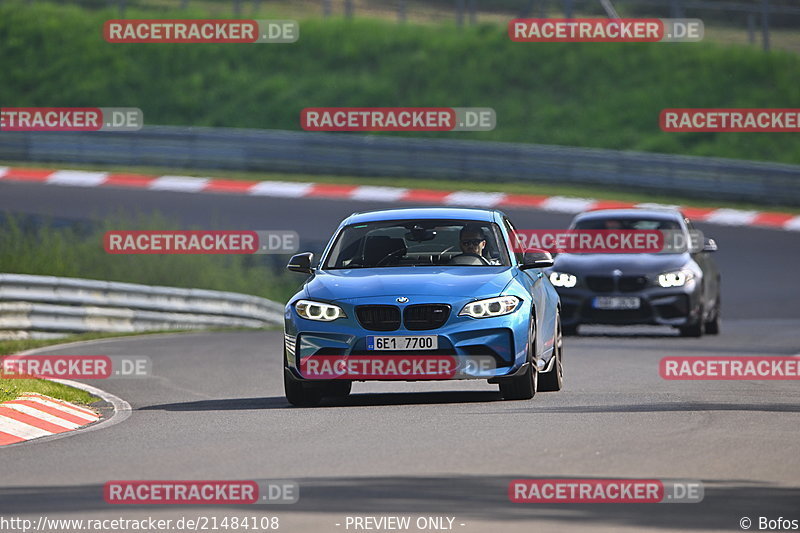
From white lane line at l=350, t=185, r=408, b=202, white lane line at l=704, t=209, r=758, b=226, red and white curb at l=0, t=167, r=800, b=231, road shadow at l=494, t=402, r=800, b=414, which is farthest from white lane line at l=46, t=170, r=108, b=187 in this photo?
road shadow at l=494, t=402, r=800, b=414

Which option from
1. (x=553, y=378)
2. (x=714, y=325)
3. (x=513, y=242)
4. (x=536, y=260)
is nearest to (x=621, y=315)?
(x=714, y=325)

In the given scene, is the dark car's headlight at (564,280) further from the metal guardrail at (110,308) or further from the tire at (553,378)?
the tire at (553,378)

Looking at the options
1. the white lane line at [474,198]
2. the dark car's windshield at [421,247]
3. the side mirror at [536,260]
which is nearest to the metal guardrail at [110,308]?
the white lane line at [474,198]

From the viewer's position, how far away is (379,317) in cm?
1245

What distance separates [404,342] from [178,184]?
22.3m

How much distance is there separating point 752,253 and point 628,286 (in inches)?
383

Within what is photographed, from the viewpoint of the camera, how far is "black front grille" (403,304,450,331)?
12.4 meters

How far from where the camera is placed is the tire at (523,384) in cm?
1269

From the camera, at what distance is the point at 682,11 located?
138 ft

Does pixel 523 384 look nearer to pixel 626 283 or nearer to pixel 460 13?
pixel 626 283

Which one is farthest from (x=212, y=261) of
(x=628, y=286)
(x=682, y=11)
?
(x=682, y=11)

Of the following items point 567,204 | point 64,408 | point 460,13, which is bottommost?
point 64,408

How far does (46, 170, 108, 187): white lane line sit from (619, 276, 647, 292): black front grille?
16.3 meters

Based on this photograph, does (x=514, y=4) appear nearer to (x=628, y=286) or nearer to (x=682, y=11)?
(x=682, y=11)
